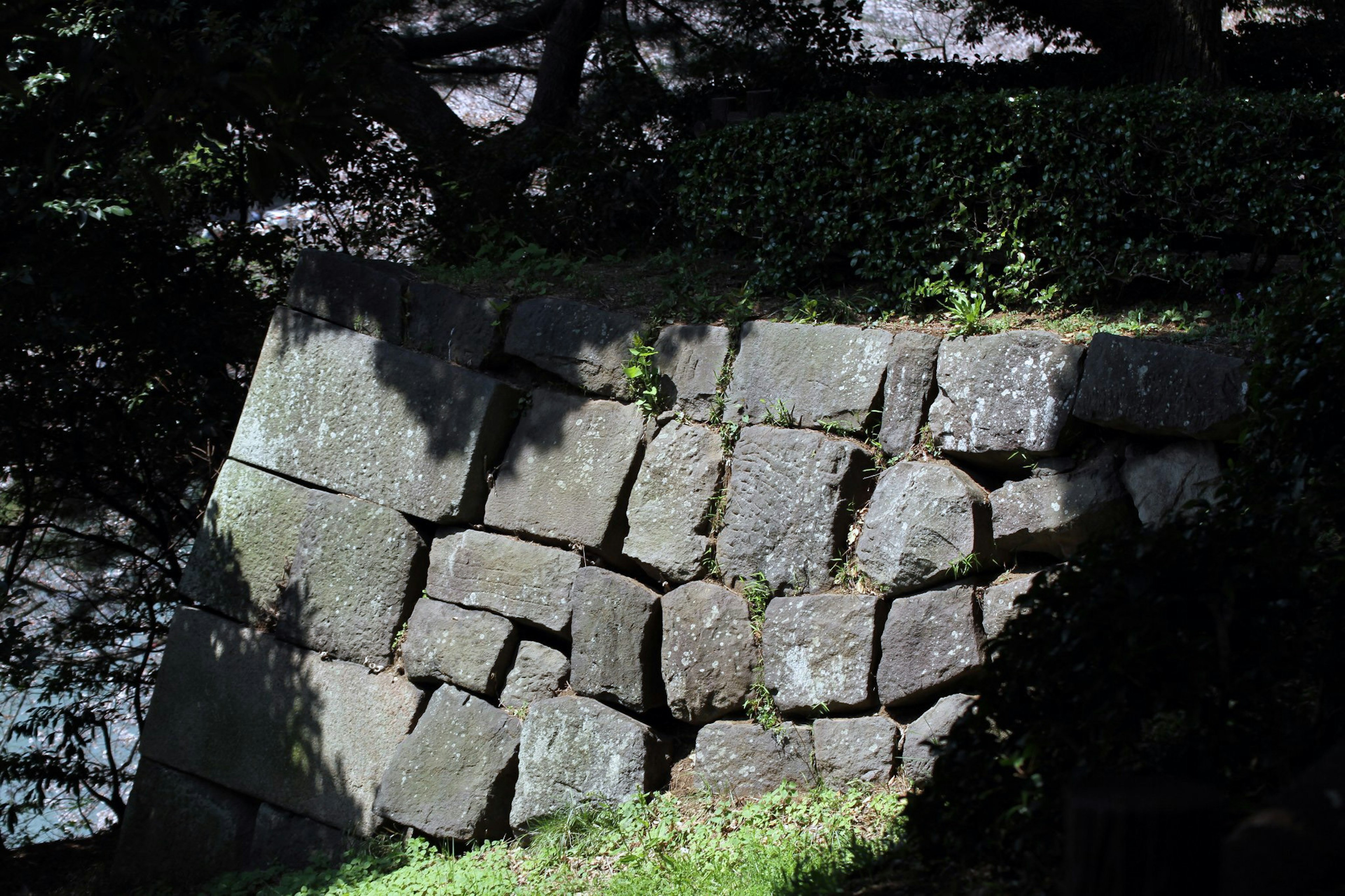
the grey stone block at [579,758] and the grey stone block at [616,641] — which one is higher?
the grey stone block at [616,641]

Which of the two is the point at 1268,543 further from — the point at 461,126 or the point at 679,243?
the point at 461,126

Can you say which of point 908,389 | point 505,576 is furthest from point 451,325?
point 908,389

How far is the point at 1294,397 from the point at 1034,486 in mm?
1022

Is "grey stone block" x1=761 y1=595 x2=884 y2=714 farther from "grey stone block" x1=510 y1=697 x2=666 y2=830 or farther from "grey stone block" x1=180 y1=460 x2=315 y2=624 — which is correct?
"grey stone block" x1=180 y1=460 x2=315 y2=624

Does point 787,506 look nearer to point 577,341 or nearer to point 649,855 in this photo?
point 577,341

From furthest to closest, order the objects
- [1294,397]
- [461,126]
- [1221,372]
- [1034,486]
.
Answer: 1. [461,126]
2. [1034,486]
3. [1221,372]
4. [1294,397]

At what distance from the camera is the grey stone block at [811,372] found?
4309 mm

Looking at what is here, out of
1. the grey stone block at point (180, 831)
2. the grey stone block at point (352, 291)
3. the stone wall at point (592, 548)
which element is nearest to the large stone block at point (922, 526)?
the stone wall at point (592, 548)

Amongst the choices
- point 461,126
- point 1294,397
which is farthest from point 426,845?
point 461,126

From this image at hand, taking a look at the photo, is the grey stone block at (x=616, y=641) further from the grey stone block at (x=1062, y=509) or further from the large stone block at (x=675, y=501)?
the grey stone block at (x=1062, y=509)

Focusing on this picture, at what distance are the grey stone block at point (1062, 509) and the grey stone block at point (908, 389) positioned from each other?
424mm

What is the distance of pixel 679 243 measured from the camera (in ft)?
19.0

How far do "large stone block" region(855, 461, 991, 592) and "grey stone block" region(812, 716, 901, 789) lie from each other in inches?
20.1

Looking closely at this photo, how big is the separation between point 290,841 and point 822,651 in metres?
2.60
